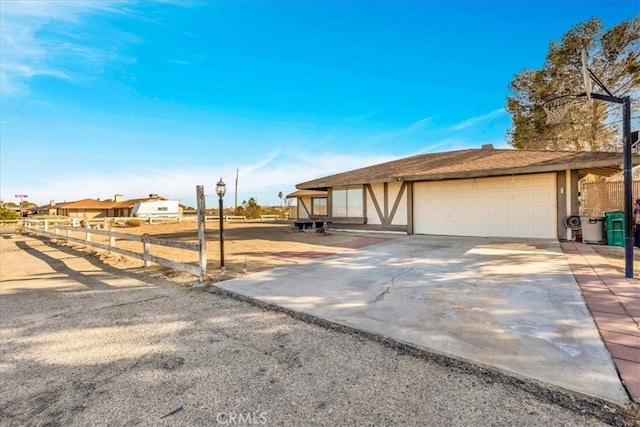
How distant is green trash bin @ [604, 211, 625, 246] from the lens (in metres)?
8.05

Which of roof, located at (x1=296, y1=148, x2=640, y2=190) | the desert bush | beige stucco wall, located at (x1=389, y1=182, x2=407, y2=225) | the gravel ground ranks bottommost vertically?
the gravel ground

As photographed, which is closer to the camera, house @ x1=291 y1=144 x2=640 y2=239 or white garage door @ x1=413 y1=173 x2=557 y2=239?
house @ x1=291 y1=144 x2=640 y2=239

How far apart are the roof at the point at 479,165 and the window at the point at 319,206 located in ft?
26.8

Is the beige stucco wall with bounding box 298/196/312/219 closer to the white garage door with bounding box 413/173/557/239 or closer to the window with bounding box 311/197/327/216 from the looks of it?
the window with bounding box 311/197/327/216

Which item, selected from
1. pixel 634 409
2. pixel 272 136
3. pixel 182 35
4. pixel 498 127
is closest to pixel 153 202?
pixel 272 136

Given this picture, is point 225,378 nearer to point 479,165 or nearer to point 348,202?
point 479,165

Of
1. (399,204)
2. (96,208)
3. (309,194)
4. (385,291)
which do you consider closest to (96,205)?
(96,208)

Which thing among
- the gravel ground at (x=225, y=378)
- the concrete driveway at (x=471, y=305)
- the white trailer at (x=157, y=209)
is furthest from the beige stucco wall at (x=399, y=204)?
the white trailer at (x=157, y=209)

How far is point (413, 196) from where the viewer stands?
12375 mm

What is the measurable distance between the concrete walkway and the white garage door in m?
3.88

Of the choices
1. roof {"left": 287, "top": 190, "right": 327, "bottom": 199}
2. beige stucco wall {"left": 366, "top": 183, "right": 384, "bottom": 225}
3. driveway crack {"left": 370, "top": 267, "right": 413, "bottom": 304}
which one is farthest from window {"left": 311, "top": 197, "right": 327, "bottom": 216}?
driveway crack {"left": 370, "top": 267, "right": 413, "bottom": 304}

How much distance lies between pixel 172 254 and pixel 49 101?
12.7 meters

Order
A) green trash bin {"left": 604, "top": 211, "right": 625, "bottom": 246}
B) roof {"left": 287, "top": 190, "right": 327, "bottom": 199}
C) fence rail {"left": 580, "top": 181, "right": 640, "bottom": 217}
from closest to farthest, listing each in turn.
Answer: green trash bin {"left": 604, "top": 211, "right": 625, "bottom": 246}
fence rail {"left": 580, "top": 181, "right": 640, "bottom": 217}
roof {"left": 287, "top": 190, "right": 327, "bottom": 199}

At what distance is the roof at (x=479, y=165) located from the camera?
861 cm
